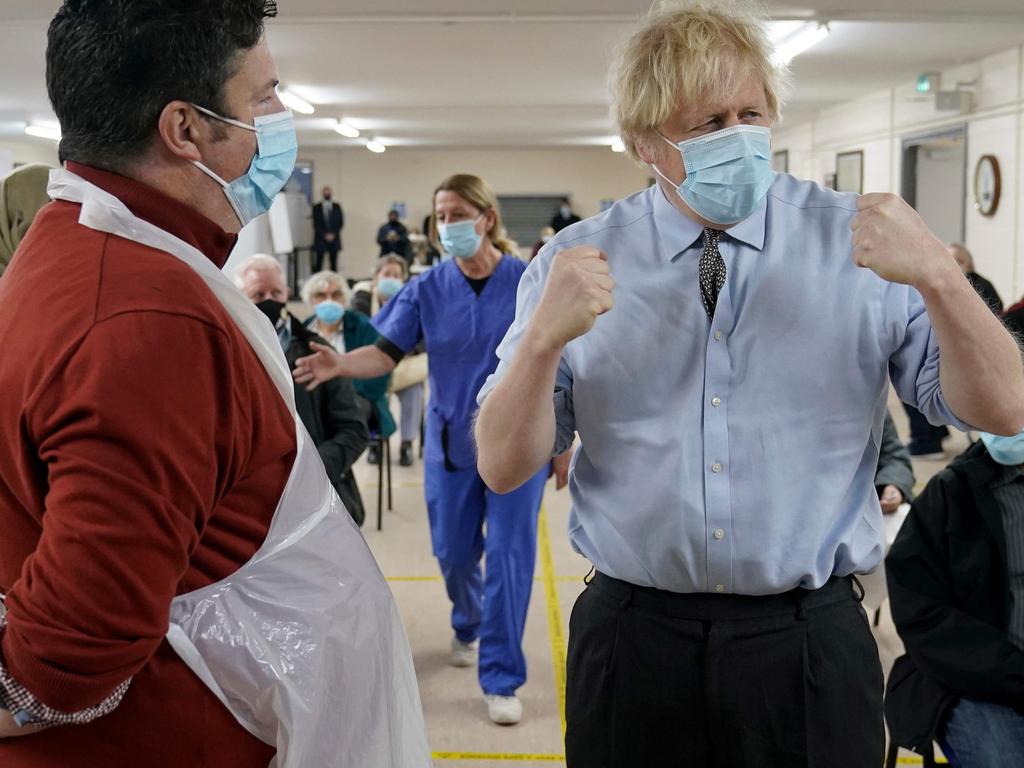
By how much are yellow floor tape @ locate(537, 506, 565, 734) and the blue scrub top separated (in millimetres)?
975

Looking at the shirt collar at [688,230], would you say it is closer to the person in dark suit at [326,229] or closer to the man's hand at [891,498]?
the man's hand at [891,498]

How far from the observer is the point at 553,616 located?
4836 mm

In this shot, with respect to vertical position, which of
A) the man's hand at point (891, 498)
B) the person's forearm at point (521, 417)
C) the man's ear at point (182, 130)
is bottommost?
the man's hand at point (891, 498)

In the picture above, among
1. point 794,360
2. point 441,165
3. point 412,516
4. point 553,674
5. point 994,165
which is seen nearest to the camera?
point 794,360

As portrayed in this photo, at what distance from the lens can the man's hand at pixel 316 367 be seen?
340 cm

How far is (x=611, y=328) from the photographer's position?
1690 millimetres

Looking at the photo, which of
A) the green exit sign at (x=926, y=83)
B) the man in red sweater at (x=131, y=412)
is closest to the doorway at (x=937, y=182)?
the green exit sign at (x=926, y=83)

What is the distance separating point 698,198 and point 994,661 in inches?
55.9

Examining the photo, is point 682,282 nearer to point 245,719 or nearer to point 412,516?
point 245,719

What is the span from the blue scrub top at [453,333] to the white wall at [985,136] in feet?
29.2

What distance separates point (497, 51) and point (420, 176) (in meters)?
16.4

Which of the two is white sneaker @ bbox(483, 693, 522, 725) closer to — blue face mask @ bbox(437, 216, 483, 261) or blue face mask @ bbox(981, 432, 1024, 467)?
blue face mask @ bbox(437, 216, 483, 261)

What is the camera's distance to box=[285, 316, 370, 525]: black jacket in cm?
361

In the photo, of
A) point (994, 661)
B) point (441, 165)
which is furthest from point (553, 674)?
point (441, 165)
